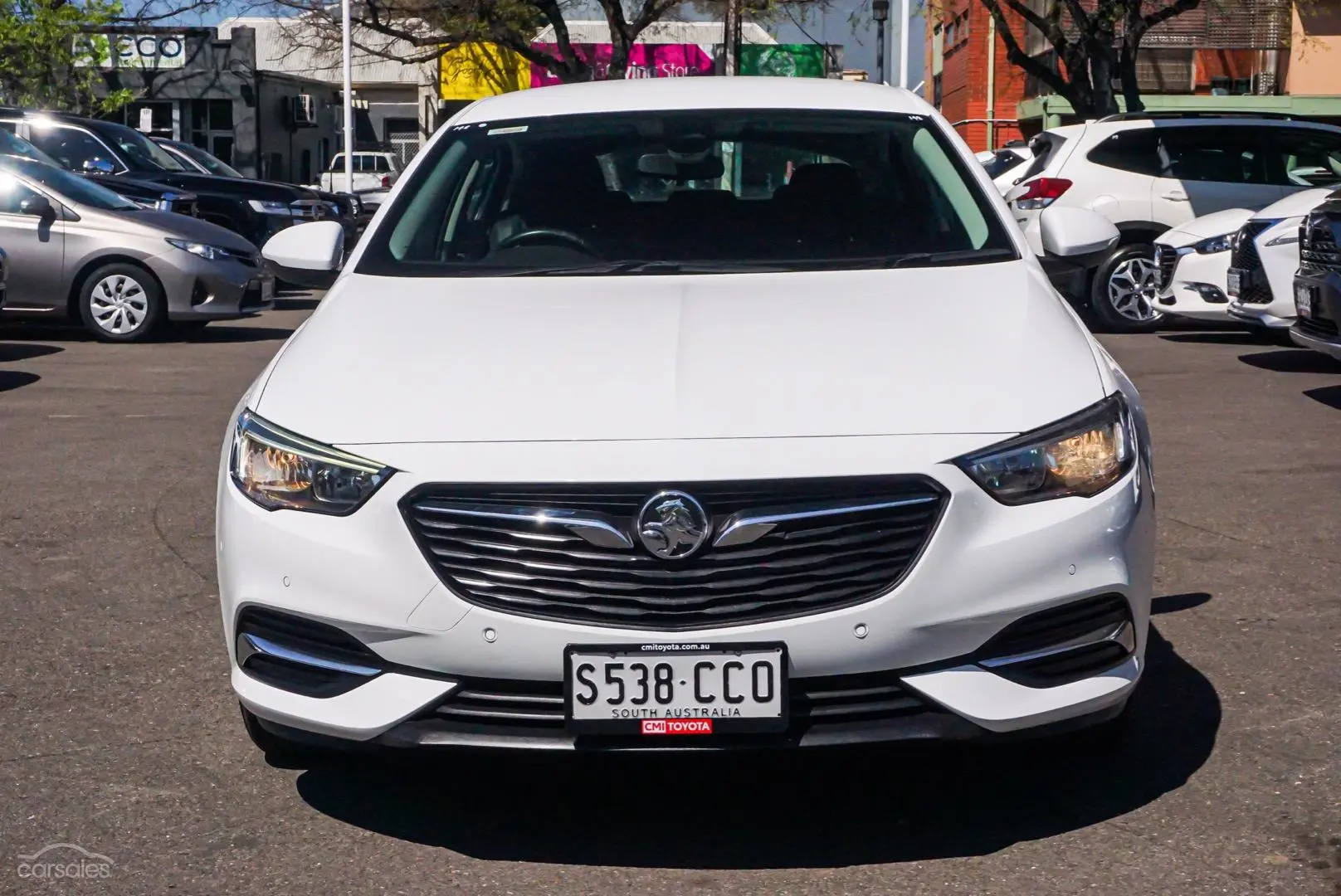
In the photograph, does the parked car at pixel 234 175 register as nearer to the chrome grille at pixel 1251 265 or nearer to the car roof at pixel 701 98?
the chrome grille at pixel 1251 265

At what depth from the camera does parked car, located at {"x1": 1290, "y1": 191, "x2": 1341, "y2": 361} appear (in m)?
9.66

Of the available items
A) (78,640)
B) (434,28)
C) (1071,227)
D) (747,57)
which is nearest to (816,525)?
(1071,227)

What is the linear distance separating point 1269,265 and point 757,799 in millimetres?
9008

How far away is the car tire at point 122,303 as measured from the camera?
557 inches

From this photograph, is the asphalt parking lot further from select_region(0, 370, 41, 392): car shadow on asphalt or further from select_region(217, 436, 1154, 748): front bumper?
select_region(0, 370, 41, 392): car shadow on asphalt

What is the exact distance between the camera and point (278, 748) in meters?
3.96

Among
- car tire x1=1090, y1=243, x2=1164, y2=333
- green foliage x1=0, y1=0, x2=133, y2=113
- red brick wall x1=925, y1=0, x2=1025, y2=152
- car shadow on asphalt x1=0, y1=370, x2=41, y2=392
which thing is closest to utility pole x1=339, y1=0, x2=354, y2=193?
green foliage x1=0, y1=0, x2=133, y2=113

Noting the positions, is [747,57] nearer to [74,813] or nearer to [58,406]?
[58,406]

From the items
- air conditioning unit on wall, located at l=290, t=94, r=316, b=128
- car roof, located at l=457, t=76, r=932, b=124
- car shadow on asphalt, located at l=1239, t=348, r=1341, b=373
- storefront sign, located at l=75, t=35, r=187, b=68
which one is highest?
storefront sign, located at l=75, t=35, r=187, b=68

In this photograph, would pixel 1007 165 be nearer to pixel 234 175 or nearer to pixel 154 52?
pixel 234 175

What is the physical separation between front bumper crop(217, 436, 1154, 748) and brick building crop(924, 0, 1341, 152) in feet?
90.5

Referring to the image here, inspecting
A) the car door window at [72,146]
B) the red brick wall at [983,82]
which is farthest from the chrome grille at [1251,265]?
the red brick wall at [983,82]

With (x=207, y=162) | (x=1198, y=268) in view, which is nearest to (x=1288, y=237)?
(x=1198, y=268)

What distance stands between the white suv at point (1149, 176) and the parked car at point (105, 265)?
6.69m
